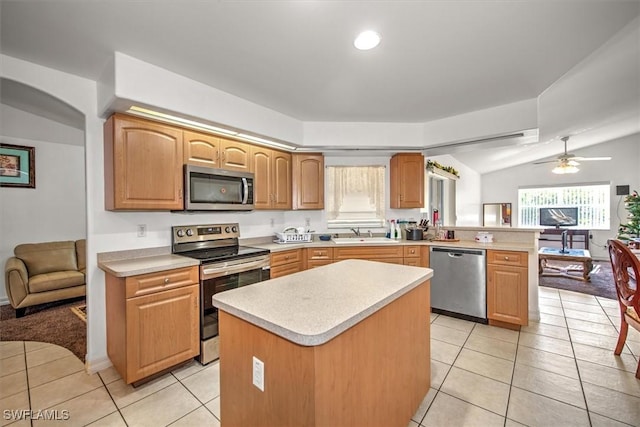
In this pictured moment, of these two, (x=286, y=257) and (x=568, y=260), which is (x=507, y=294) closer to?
(x=286, y=257)

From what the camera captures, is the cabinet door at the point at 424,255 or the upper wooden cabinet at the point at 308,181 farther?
the upper wooden cabinet at the point at 308,181

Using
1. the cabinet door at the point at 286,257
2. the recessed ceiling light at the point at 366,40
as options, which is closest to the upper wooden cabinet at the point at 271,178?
the cabinet door at the point at 286,257

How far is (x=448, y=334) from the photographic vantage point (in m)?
2.93

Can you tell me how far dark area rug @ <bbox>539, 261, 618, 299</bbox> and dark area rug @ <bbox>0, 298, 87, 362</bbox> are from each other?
21.1ft

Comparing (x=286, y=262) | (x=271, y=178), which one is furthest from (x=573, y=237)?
(x=271, y=178)

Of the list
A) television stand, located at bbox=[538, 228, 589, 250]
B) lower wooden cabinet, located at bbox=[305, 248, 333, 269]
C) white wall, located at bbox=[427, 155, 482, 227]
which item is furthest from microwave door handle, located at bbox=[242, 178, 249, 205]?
Answer: television stand, located at bbox=[538, 228, 589, 250]

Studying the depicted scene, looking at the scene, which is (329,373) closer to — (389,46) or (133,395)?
(133,395)

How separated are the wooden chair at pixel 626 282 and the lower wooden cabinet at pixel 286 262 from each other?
2.89 m

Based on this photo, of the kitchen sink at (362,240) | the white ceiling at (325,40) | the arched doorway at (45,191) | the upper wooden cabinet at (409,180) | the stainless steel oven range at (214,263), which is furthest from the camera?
the upper wooden cabinet at (409,180)

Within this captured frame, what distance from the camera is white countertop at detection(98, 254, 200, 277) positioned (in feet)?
6.63

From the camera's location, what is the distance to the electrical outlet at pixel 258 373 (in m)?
1.10

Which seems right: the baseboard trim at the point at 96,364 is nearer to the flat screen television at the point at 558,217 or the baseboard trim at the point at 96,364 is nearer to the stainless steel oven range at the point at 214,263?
the stainless steel oven range at the point at 214,263

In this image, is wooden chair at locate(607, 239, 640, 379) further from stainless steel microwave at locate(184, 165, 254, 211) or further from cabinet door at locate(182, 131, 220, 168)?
cabinet door at locate(182, 131, 220, 168)

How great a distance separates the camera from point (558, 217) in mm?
7949
